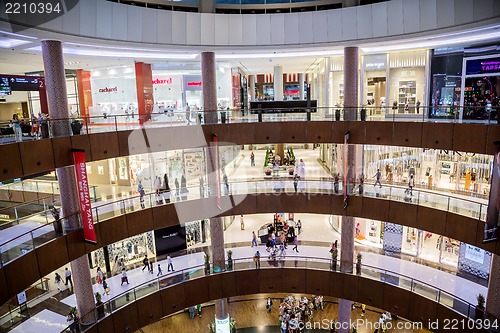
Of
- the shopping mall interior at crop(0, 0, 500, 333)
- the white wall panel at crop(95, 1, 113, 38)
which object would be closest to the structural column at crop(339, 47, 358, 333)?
the shopping mall interior at crop(0, 0, 500, 333)

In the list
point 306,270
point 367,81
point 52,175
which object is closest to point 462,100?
point 367,81

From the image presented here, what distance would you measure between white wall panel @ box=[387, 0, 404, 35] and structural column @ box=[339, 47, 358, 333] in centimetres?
245

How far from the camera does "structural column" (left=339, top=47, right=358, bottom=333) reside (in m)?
18.8

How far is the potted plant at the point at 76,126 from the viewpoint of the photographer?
47.9ft

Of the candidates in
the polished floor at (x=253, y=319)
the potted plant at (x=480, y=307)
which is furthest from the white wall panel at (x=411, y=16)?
the polished floor at (x=253, y=319)

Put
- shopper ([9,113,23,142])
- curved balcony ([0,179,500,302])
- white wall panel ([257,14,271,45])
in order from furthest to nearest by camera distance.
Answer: white wall panel ([257,14,271,45]) < curved balcony ([0,179,500,302]) < shopper ([9,113,23,142])

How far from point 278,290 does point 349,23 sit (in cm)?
1436

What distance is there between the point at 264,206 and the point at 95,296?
940 centimetres

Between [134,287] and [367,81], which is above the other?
[367,81]

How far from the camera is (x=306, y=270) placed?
1978 centimetres

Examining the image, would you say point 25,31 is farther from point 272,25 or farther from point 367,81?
point 367,81

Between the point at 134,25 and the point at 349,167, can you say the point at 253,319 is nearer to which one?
the point at 349,167

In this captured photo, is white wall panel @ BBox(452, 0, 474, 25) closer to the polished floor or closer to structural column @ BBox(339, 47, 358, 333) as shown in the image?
structural column @ BBox(339, 47, 358, 333)

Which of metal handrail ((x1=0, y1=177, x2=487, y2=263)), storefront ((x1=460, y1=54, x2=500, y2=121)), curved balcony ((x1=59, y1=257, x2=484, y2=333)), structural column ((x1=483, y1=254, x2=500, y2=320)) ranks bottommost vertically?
curved balcony ((x1=59, y1=257, x2=484, y2=333))
